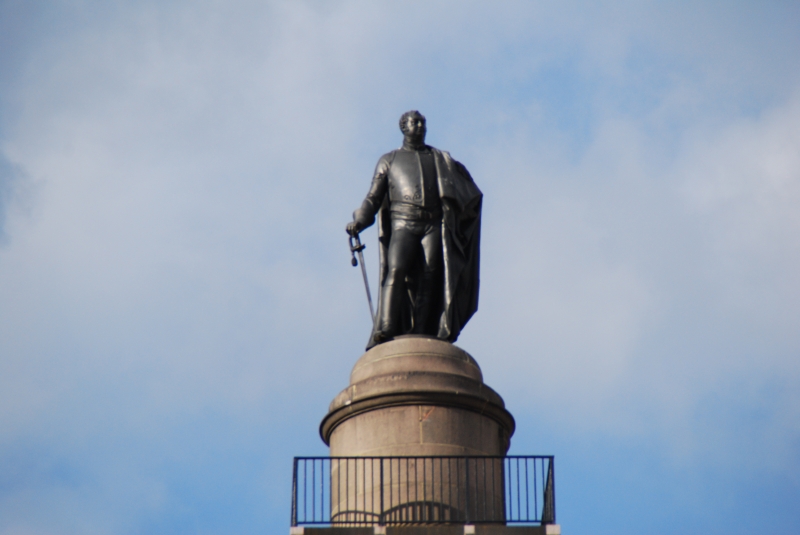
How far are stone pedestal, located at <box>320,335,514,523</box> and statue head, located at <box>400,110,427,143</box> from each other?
3761mm

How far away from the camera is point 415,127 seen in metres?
25.1

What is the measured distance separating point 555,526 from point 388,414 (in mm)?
3211

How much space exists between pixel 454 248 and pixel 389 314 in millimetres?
1544

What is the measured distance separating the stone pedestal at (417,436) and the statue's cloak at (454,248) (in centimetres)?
92

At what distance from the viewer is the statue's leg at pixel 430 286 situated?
2403 centimetres

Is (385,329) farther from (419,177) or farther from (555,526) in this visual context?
(555,526)

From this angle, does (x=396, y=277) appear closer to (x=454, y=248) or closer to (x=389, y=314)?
(x=389, y=314)

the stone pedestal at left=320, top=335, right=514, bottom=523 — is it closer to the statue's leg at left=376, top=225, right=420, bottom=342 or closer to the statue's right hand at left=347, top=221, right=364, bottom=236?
the statue's leg at left=376, top=225, right=420, bottom=342

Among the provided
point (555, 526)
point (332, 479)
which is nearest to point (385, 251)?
point (332, 479)

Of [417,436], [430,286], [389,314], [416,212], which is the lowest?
[417,436]

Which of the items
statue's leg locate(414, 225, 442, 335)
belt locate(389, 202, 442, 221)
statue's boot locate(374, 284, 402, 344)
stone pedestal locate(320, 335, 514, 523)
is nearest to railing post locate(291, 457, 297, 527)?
stone pedestal locate(320, 335, 514, 523)

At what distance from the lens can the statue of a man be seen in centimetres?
2395

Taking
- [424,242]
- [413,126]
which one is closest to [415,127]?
[413,126]

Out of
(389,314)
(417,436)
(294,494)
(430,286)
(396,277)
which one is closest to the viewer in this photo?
(294,494)
